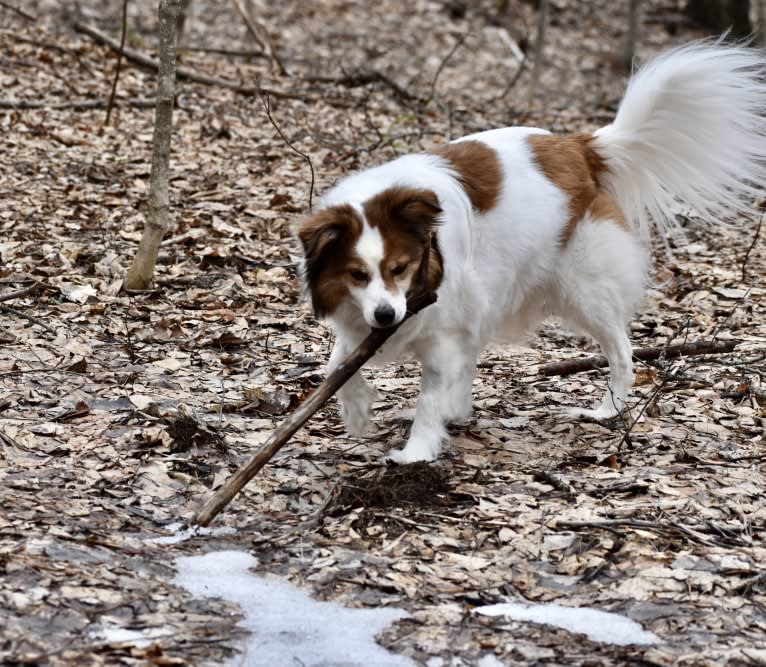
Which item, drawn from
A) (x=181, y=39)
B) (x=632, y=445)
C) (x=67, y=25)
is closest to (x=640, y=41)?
(x=181, y=39)

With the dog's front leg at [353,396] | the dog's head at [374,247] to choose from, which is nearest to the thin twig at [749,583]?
the dog's head at [374,247]

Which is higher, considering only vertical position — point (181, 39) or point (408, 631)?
point (181, 39)

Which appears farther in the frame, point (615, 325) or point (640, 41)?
point (640, 41)

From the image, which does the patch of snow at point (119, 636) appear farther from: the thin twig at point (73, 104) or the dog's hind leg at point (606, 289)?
the thin twig at point (73, 104)

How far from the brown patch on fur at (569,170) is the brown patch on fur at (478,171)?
320 millimetres

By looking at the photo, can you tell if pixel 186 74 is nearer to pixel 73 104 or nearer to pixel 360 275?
pixel 73 104

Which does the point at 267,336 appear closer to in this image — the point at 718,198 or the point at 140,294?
the point at 140,294

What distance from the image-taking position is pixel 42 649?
3229mm

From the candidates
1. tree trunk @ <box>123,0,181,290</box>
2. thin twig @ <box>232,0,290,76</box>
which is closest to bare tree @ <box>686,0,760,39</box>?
thin twig @ <box>232,0,290,76</box>

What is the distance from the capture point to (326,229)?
15.7 ft

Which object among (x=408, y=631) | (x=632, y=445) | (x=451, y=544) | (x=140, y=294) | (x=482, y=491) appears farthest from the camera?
(x=140, y=294)

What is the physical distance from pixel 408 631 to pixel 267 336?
350 cm

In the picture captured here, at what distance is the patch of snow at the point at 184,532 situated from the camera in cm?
427

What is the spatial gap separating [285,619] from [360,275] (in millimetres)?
1752
